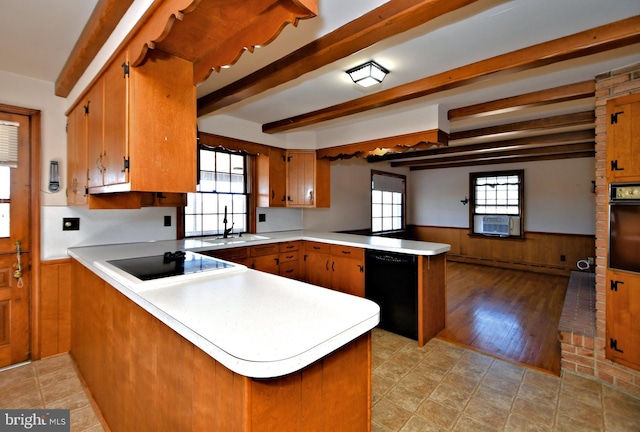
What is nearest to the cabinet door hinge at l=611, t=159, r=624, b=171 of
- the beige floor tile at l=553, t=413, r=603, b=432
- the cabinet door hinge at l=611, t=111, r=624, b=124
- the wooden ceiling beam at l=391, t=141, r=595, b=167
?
the cabinet door hinge at l=611, t=111, r=624, b=124

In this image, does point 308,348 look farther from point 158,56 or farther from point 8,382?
point 8,382

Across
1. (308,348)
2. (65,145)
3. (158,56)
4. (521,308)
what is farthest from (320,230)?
(308,348)

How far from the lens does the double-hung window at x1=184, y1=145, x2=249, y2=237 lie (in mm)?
3639

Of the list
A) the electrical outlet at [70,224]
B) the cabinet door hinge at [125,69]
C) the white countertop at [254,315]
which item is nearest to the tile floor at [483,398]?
the white countertop at [254,315]

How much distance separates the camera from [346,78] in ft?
8.48

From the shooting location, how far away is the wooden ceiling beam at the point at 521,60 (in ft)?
5.91

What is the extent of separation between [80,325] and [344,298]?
2.46 meters

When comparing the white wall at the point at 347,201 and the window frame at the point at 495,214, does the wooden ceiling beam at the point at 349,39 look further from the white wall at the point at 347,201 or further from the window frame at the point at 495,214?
the window frame at the point at 495,214

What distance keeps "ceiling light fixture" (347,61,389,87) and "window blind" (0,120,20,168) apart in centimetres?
292

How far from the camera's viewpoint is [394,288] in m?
3.16

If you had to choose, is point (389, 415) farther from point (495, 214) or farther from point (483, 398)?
point (495, 214)

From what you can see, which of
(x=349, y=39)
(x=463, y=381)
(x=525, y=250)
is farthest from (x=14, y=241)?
(x=525, y=250)

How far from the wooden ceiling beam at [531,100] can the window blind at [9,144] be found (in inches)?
168

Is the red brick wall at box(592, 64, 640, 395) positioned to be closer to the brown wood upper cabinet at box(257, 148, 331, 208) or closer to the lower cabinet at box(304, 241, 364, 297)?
the lower cabinet at box(304, 241, 364, 297)
